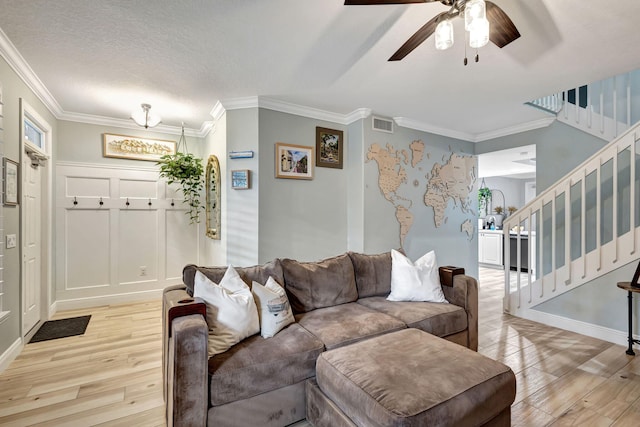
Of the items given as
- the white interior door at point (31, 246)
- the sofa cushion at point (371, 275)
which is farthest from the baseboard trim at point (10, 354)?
the sofa cushion at point (371, 275)

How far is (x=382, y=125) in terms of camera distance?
395cm

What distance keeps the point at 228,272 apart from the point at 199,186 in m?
2.86

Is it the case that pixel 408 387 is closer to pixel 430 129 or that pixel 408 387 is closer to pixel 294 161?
pixel 294 161

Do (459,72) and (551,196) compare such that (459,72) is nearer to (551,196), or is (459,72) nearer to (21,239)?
(551,196)

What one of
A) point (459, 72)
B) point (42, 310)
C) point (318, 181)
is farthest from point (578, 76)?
point (42, 310)

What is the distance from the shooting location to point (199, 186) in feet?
15.0

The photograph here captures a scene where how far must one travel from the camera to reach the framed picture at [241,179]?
3.39m

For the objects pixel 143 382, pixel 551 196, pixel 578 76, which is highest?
pixel 578 76

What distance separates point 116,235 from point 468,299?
441 centimetres

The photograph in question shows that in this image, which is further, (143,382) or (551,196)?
(551,196)

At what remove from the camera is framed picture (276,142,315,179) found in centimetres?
355

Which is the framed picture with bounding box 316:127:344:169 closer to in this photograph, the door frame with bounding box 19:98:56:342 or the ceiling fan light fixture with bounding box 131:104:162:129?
the ceiling fan light fixture with bounding box 131:104:162:129

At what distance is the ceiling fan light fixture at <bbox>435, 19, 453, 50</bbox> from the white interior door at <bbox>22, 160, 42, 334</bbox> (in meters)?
3.65

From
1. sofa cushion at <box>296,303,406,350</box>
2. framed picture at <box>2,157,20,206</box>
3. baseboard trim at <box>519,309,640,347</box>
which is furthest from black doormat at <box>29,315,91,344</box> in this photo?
baseboard trim at <box>519,309,640,347</box>
